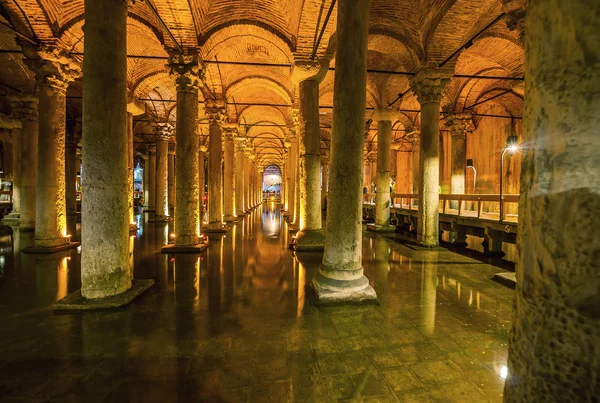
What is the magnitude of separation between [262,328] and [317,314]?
81cm

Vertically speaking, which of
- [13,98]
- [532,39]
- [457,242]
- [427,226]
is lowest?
[457,242]

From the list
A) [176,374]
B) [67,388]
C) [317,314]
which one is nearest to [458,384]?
[317,314]

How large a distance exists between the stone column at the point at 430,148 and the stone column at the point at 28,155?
486 inches

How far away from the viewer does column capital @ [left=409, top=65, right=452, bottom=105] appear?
823 cm

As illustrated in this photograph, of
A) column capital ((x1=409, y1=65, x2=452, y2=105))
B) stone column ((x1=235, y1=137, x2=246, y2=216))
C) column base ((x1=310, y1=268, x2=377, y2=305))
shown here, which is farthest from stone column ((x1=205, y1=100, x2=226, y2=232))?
column base ((x1=310, y1=268, x2=377, y2=305))

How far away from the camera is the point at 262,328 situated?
3.36m

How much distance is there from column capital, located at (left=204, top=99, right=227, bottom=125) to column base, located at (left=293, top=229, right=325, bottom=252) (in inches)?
248

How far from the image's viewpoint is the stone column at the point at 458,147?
13.6m

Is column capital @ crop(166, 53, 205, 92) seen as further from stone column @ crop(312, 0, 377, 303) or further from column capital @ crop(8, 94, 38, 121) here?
column capital @ crop(8, 94, 38, 121)

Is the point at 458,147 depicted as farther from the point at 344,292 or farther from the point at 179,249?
the point at 179,249

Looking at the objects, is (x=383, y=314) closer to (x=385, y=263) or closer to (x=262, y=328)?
(x=262, y=328)

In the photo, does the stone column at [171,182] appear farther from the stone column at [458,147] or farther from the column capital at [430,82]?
the stone column at [458,147]

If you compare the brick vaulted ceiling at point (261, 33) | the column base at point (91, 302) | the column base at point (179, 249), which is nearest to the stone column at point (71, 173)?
the brick vaulted ceiling at point (261, 33)

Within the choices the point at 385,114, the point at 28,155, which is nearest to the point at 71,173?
the point at 28,155
